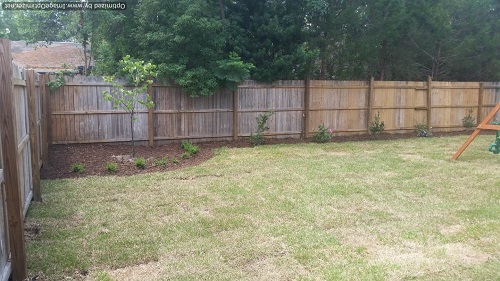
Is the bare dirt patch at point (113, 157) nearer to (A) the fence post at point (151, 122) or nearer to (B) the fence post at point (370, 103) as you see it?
(A) the fence post at point (151, 122)

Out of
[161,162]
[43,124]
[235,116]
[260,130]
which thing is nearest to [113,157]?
[161,162]

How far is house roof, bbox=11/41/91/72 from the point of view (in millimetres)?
18922

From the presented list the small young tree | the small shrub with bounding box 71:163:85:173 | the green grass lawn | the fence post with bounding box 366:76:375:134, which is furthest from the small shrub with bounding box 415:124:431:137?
the small shrub with bounding box 71:163:85:173

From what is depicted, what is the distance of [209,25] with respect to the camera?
33.1 feet

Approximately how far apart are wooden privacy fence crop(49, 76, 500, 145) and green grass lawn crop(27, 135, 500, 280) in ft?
9.42

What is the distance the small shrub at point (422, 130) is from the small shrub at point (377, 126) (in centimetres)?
133

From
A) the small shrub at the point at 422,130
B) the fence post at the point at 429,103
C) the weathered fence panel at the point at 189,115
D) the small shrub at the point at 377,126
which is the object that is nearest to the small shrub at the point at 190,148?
the weathered fence panel at the point at 189,115

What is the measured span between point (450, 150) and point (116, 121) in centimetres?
846

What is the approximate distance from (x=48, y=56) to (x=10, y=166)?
19.0m

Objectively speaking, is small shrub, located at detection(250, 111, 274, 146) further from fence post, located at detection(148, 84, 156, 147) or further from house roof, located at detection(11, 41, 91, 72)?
house roof, located at detection(11, 41, 91, 72)

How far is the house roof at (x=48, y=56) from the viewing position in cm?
1892

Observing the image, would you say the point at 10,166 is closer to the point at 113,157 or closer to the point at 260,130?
the point at 113,157

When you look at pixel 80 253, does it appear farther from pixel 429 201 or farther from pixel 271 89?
pixel 271 89

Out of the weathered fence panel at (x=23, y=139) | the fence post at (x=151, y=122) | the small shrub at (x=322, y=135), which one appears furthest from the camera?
the small shrub at (x=322, y=135)
